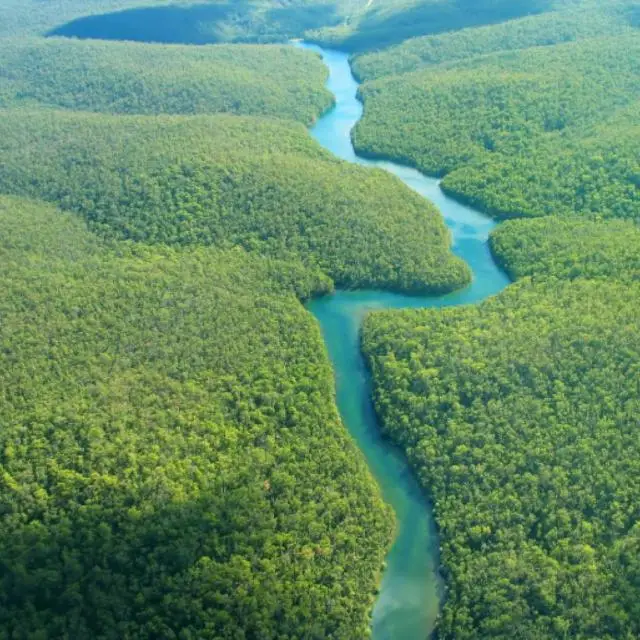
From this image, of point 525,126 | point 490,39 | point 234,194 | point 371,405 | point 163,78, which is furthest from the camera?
point 490,39

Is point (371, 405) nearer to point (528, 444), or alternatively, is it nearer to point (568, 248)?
point (528, 444)

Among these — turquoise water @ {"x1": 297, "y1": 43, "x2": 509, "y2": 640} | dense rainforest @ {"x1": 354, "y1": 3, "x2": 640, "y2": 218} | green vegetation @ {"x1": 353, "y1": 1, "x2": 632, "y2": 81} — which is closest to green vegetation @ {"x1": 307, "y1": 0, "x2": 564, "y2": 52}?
green vegetation @ {"x1": 353, "y1": 1, "x2": 632, "y2": 81}

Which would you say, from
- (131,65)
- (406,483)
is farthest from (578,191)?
(131,65)

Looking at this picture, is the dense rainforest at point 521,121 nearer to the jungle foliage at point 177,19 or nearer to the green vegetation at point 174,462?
the green vegetation at point 174,462

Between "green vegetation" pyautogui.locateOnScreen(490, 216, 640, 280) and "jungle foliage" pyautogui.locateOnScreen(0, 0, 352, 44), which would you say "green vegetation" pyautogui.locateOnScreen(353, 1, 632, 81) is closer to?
"jungle foliage" pyautogui.locateOnScreen(0, 0, 352, 44)

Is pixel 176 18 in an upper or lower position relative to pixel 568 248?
upper

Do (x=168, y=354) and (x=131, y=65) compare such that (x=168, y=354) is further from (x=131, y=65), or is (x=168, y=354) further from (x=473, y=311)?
(x=131, y=65)

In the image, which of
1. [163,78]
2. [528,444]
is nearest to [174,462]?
[528,444]
